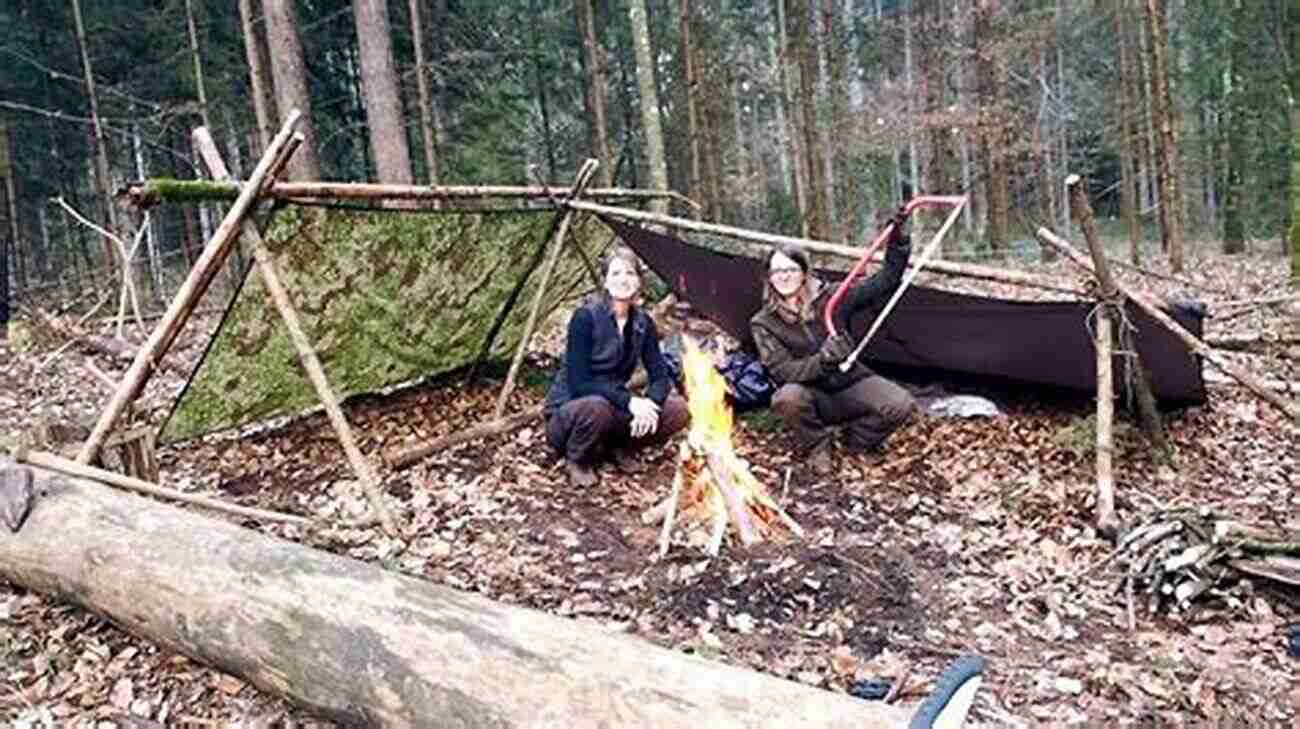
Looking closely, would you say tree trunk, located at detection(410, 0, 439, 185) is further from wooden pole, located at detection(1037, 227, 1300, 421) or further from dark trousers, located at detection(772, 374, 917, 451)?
wooden pole, located at detection(1037, 227, 1300, 421)

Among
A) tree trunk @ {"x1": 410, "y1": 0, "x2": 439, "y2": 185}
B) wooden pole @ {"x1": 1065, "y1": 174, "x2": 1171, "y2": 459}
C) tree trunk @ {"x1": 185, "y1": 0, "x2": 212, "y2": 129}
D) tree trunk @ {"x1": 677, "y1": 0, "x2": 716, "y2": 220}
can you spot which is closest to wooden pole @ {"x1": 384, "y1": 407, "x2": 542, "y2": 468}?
wooden pole @ {"x1": 1065, "y1": 174, "x2": 1171, "y2": 459}

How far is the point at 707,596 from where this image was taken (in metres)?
3.79

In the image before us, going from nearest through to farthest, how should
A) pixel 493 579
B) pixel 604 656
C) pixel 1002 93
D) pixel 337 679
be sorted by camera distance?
pixel 604 656 → pixel 337 679 → pixel 493 579 → pixel 1002 93

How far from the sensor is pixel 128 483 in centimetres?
394

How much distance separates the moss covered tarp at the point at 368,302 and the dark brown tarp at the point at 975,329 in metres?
0.74

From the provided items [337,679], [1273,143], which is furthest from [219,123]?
[1273,143]

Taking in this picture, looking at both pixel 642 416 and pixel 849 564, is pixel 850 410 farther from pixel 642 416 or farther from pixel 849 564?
pixel 849 564

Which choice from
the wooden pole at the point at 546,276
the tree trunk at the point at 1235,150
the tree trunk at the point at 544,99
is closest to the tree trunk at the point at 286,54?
the wooden pole at the point at 546,276

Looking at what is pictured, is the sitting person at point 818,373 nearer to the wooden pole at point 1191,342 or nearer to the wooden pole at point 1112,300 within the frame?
the wooden pole at point 1191,342

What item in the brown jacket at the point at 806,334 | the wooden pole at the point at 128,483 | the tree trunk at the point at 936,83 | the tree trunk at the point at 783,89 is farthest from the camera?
the tree trunk at the point at 783,89

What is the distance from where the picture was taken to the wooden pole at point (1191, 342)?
4574mm

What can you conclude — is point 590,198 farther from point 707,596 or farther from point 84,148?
point 84,148

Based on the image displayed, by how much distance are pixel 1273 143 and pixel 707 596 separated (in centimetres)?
1893

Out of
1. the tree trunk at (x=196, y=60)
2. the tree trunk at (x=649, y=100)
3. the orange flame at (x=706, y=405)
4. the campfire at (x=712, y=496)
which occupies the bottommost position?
the campfire at (x=712, y=496)
